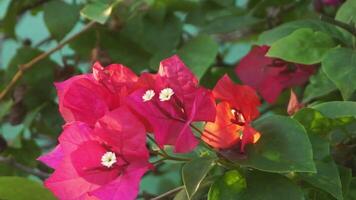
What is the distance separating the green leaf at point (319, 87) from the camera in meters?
0.86

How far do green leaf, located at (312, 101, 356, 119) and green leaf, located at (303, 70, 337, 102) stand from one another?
6.9 inches

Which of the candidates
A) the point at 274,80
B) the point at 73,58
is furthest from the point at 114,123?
the point at 73,58

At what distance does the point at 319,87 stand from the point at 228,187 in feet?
1.00

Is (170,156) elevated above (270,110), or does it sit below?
above

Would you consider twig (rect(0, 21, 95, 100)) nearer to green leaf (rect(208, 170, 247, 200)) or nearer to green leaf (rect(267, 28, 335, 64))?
green leaf (rect(267, 28, 335, 64))

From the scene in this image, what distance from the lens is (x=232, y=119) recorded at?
0.67m

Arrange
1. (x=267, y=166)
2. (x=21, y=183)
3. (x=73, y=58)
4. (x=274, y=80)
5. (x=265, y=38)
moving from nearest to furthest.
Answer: (x=267, y=166)
(x=21, y=183)
(x=265, y=38)
(x=274, y=80)
(x=73, y=58)

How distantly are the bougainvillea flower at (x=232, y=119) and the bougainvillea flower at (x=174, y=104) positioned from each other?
2 cm

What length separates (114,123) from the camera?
0.62 metres

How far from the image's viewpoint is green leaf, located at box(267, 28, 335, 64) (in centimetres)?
76

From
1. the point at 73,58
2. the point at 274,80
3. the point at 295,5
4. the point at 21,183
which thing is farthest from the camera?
the point at 73,58

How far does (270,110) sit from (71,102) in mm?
617

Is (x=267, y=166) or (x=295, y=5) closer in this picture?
(x=267, y=166)

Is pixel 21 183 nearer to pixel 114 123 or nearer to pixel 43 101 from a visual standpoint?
pixel 114 123
